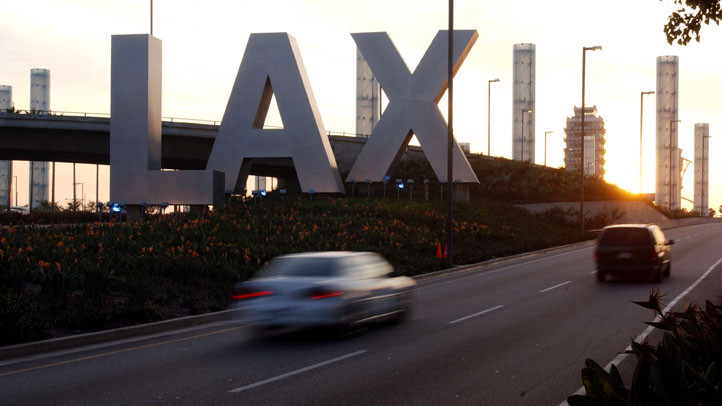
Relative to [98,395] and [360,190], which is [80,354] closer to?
[98,395]

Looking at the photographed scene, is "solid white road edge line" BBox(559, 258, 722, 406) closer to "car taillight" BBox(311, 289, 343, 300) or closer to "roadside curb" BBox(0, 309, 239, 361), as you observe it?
"car taillight" BBox(311, 289, 343, 300)

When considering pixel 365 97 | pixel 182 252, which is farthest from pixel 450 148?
pixel 365 97

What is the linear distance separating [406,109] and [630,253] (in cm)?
2537

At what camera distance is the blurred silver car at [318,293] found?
12.4 metres

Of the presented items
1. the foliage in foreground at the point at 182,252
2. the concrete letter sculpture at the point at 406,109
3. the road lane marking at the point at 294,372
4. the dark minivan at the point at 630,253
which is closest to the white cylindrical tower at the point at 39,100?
the concrete letter sculpture at the point at 406,109

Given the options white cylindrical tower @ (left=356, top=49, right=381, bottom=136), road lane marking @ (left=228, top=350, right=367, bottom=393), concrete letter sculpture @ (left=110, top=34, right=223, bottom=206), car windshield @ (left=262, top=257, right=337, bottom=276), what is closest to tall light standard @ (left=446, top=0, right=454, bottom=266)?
car windshield @ (left=262, top=257, right=337, bottom=276)

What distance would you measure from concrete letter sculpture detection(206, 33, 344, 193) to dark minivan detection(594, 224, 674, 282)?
22991mm

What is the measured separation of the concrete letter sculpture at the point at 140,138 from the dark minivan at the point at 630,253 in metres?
24.1

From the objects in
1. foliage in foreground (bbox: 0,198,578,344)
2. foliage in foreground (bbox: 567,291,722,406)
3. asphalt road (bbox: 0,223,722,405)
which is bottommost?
asphalt road (bbox: 0,223,722,405)

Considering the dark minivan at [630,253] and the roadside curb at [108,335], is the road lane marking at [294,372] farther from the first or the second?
the dark minivan at [630,253]

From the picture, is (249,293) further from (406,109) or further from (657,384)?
(406,109)

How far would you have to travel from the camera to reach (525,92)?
259 ft

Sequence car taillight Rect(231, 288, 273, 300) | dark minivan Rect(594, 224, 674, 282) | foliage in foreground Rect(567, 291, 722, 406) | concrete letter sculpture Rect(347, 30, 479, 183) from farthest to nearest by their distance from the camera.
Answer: concrete letter sculpture Rect(347, 30, 479, 183) → dark minivan Rect(594, 224, 674, 282) → car taillight Rect(231, 288, 273, 300) → foliage in foreground Rect(567, 291, 722, 406)

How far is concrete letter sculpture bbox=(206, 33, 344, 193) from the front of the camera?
141ft
